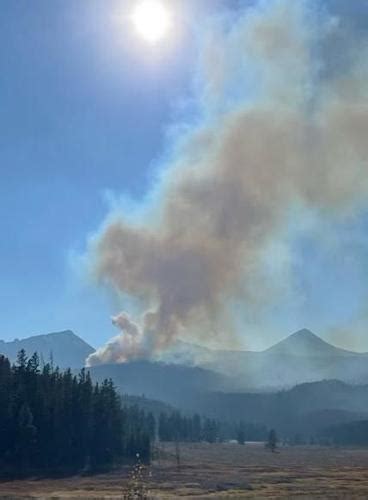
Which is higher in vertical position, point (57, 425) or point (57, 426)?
point (57, 425)

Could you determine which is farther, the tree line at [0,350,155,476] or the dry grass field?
the tree line at [0,350,155,476]

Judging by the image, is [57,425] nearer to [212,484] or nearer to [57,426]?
[57,426]

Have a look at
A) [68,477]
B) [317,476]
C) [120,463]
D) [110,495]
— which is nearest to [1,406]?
[68,477]

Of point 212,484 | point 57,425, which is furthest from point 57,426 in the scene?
point 212,484

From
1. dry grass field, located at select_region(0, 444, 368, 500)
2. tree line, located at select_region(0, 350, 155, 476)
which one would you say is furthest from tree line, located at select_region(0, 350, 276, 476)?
dry grass field, located at select_region(0, 444, 368, 500)

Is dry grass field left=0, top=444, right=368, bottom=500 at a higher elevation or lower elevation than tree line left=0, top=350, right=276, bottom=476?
lower

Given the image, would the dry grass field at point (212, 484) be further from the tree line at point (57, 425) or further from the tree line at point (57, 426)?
the tree line at point (57, 425)

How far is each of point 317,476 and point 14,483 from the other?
154ft

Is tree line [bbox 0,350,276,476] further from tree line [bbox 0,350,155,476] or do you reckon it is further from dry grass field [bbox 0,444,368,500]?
dry grass field [bbox 0,444,368,500]

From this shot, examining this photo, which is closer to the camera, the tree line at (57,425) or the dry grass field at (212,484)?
the dry grass field at (212,484)

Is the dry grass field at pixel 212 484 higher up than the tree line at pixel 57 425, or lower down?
lower down

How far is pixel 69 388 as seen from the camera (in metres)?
128

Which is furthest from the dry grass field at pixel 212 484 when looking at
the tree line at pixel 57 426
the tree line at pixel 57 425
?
the tree line at pixel 57 425

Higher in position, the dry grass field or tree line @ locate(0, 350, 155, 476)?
tree line @ locate(0, 350, 155, 476)
